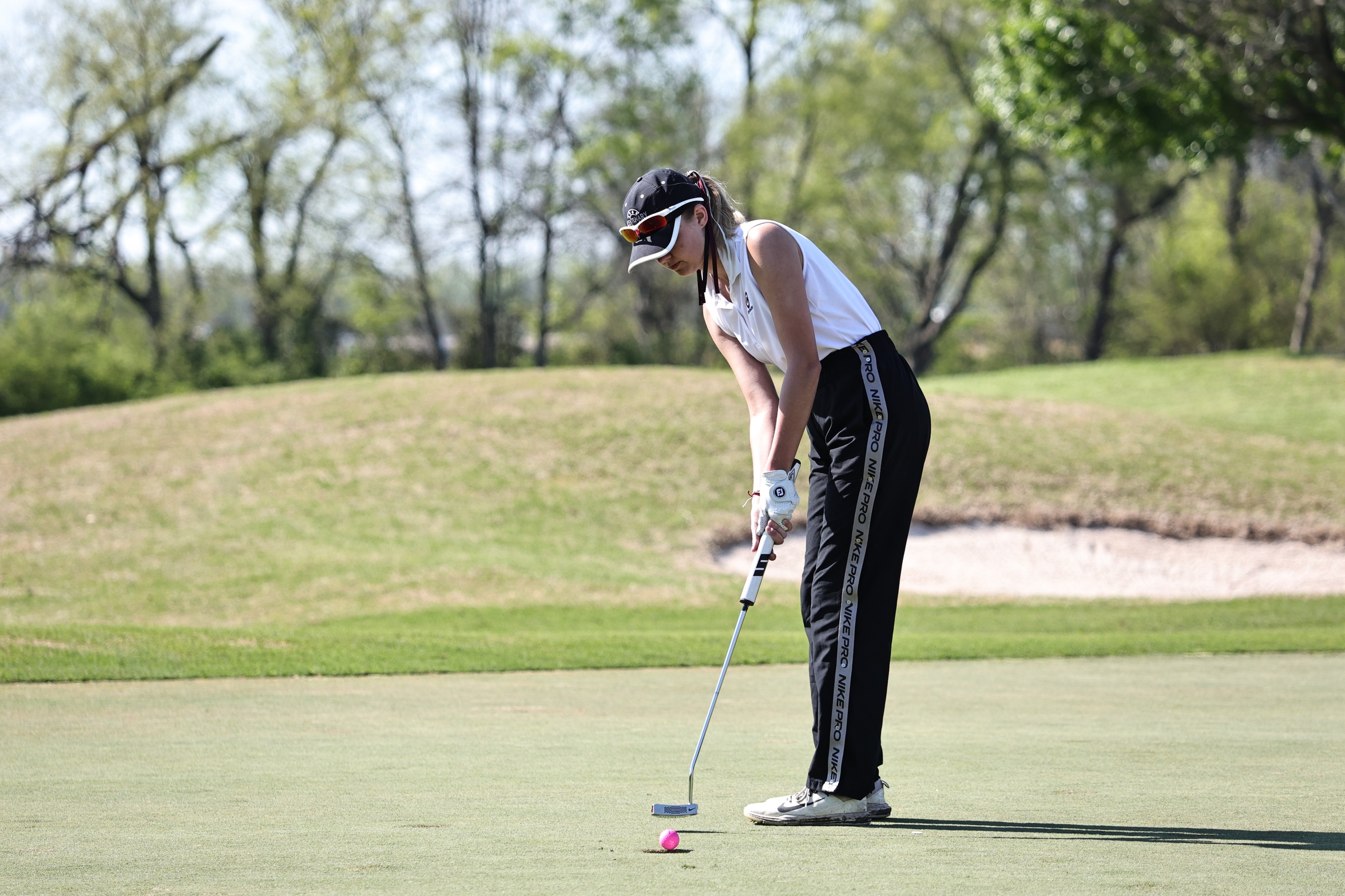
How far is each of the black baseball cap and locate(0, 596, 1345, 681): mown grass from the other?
18.1 ft

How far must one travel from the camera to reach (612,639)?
11.8 m

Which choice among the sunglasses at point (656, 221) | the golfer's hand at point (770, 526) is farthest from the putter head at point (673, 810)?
the sunglasses at point (656, 221)

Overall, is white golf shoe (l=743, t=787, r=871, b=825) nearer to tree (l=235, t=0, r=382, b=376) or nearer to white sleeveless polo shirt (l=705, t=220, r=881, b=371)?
white sleeveless polo shirt (l=705, t=220, r=881, b=371)

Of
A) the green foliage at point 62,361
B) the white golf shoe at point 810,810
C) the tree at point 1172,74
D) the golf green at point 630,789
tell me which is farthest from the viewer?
the green foliage at point 62,361

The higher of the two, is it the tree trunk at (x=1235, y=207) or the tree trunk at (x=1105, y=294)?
the tree trunk at (x=1235, y=207)

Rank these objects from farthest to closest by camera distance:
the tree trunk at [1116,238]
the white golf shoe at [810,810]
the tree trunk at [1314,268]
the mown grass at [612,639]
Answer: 1. the tree trunk at [1116,238]
2. the tree trunk at [1314,268]
3. the mown grass at [612,639]
4. the white golf shoe at [810,810]

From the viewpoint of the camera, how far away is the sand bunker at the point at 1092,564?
1856 cm

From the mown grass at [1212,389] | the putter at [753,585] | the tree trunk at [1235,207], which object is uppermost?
the tree trunk at [1235,207]

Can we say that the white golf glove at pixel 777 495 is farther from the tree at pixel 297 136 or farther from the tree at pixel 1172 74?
the tree at pixel 297 136

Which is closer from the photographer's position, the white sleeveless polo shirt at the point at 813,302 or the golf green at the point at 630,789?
the golf green at the point at 630,789

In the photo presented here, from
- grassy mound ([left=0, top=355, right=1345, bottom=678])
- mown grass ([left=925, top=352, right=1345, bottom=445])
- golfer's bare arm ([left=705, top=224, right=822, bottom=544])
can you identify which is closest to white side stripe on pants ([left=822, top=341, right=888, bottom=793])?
golfer's bare arm ([left=705, top=224, right=822, bottom=544])

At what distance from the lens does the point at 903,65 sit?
156 feet

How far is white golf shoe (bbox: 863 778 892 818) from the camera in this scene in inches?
170

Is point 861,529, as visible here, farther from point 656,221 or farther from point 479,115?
point 479,115
